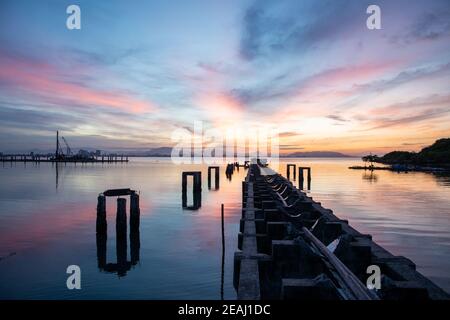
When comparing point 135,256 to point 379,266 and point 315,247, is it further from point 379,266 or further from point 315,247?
point 379,266

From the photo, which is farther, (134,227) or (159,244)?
(159,244)

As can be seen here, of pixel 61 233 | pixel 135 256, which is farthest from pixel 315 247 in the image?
pixel 61 233

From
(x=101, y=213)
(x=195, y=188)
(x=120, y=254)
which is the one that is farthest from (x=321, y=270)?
(x=195, y=188)

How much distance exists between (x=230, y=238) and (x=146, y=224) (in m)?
7.15

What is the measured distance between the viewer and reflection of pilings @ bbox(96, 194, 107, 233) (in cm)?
1673

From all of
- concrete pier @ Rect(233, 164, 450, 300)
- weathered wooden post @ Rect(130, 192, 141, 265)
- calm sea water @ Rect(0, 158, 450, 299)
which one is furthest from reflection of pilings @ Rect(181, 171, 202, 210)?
concrete pier @ Rect(233, 164, 450, 300)

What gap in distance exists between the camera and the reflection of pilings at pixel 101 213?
16734 millimetres

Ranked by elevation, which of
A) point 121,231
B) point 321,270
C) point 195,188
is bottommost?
point 121,231

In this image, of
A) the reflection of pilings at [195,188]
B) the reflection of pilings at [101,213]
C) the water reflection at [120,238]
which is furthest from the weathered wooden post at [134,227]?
the reflection of pilings at [195,188]

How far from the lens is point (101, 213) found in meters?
17.3

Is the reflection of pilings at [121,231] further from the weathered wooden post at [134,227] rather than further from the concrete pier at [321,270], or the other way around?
the concrete pier at [321,270]

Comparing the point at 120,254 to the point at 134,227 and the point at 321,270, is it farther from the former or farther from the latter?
the point at 321,270

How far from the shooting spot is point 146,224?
2361 centimetres

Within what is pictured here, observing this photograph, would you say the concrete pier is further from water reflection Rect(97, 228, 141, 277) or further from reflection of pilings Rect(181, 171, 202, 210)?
reflection of pilings Rect(181, 171, 202, 210)
